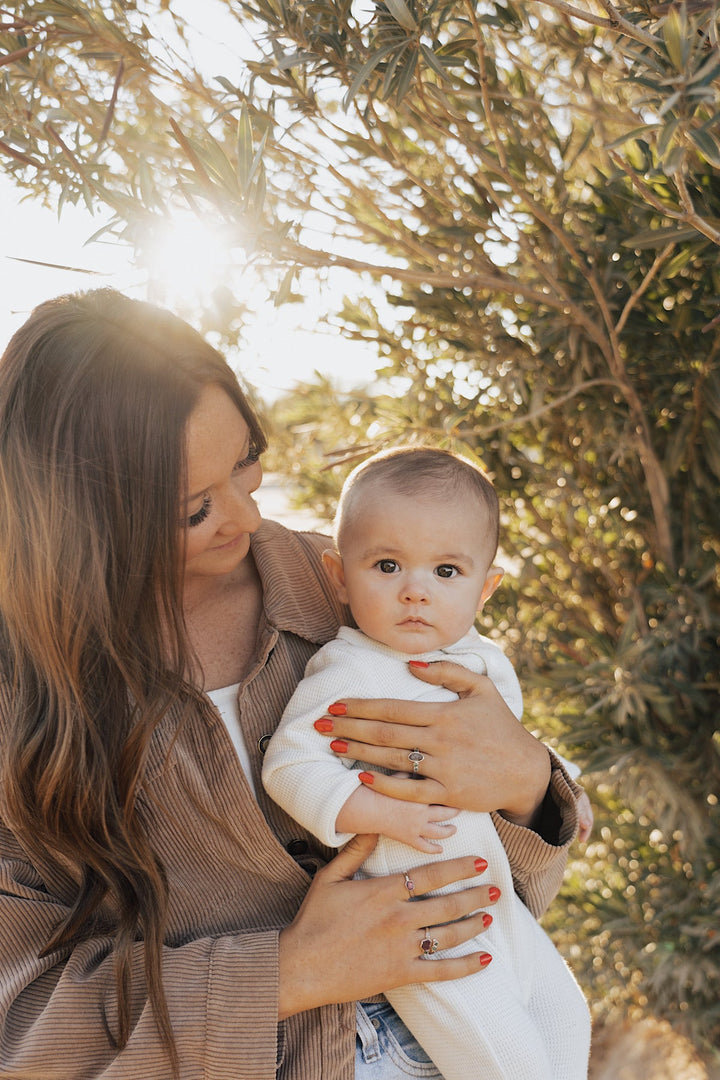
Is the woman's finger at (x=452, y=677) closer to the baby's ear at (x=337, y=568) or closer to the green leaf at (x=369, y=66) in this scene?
the baby's ear at (x=337, y=568)

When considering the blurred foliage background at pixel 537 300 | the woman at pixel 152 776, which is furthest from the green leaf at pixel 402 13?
the woman at pixel 152 776

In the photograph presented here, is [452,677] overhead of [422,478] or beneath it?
beneath

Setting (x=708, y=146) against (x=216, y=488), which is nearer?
(x=708, y=146)

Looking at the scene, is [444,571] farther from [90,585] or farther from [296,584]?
[90,585]

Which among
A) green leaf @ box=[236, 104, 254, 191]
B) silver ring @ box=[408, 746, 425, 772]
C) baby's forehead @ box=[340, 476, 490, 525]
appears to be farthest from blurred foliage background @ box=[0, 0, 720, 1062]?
silver ring @ box=[408, 746, 425, 772]

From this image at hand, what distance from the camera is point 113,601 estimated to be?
4.62 ft

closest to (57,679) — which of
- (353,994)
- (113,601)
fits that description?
(113,601)

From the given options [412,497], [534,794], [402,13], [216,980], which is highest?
[402,13]

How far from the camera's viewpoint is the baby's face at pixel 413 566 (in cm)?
146

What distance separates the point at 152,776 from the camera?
4.70 ft

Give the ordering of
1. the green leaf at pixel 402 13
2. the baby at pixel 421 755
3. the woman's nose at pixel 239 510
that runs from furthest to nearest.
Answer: the woman's nose at pixel 239 510 → the baby at pixel 421 755 → the green leaf at pixel 402 13

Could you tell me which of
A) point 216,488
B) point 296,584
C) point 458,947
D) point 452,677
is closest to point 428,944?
point 458,947

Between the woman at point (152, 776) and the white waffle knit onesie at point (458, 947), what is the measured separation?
0.05 m

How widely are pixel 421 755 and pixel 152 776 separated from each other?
0.44 metres
